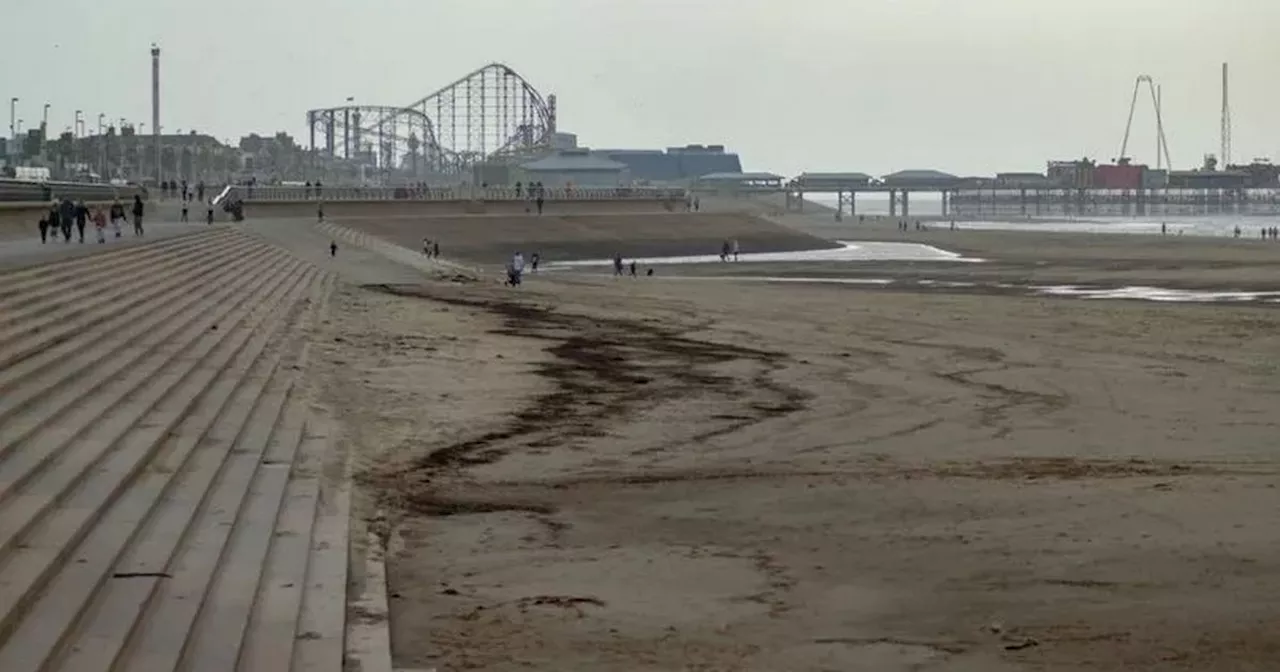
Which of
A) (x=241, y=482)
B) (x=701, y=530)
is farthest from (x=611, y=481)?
(x=241, y=482)

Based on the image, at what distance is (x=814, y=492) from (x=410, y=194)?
2639 inches

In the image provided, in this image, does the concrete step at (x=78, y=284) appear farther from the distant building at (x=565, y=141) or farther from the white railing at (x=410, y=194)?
the distant building at (x=565, y=141)

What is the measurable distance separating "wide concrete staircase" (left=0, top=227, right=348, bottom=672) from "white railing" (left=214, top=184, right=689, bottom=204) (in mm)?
45205

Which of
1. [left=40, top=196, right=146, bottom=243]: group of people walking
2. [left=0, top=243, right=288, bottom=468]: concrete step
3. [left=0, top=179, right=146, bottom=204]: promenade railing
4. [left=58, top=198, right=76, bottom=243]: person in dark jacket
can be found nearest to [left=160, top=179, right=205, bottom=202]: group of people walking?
[left=0, top=179, right=146, bottom=204]: promenade railing

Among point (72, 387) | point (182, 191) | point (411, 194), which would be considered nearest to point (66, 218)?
point (72, 387)

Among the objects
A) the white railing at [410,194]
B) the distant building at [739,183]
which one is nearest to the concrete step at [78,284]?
the white railing at [410,194]

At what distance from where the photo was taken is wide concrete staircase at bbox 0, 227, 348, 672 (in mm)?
6895

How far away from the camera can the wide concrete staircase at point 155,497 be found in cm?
689

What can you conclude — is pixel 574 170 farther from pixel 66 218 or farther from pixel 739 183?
pixel 66 218

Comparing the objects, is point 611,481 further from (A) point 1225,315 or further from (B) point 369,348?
(A) point 1225,315

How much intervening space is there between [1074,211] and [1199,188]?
A: 49.0ft

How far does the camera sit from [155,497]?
945 centimetres

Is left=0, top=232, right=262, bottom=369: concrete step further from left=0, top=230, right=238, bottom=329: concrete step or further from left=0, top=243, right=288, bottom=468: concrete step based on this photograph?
left=0, top=243, right=288, bottom=468: concrete step

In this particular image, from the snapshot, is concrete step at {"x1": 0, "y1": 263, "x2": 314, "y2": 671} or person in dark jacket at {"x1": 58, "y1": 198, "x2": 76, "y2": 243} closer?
concrete step at {"x1": 0, "y1": 263, "x2": 314, "y2": 671}
